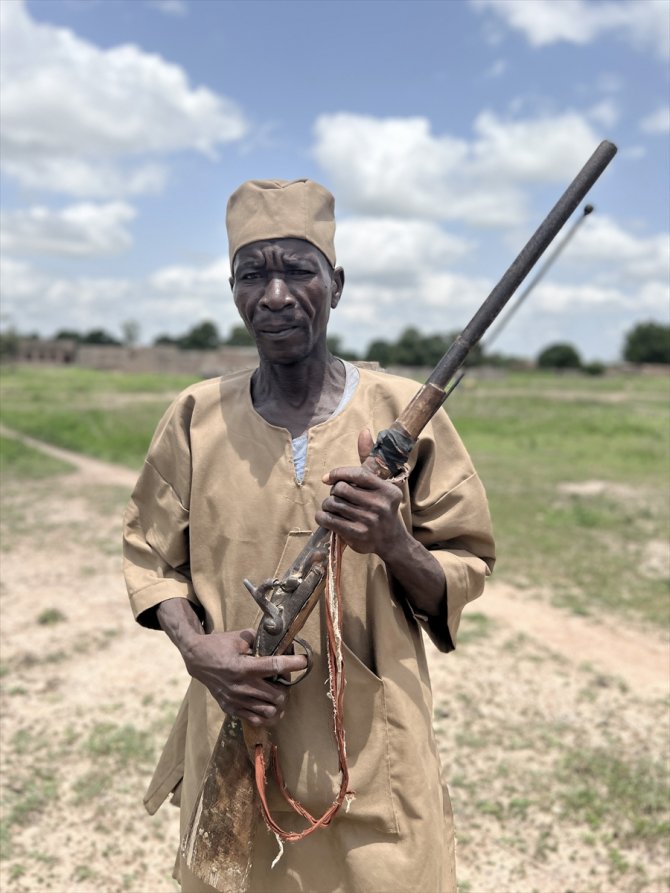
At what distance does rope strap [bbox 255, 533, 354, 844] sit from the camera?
1710 millimetres

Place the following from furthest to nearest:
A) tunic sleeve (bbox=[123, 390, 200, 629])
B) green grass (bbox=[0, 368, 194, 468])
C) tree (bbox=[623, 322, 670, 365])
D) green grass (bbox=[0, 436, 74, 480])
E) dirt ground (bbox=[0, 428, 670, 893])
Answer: tree (bbox=[623, 322, 670, 365])
green grass (bbox=[0, 368, 194, 468])
green grass (bbox=[0, 436, 74, 480])
dirt ground (bbox=[0, 428, 670, 893])
tunic sleeve (bbox=[123, 390, 200, 629])

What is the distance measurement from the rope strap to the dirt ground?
79.5 inches

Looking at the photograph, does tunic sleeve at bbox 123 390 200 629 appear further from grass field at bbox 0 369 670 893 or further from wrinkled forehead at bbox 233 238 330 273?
grass field at bbox 0 369 670 893

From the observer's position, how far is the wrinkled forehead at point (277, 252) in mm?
1883

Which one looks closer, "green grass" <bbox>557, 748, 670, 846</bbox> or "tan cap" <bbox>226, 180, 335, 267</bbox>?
"tan cap" <bbox>226, 180, 335, 267</bbox>

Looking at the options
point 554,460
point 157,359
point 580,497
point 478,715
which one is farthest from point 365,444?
point 157,359

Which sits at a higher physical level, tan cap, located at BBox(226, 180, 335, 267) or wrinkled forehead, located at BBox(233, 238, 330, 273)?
tan cap, located at BBox(226, 180, 335, 267)

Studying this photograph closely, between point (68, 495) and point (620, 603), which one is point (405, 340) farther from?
point (620, 603)

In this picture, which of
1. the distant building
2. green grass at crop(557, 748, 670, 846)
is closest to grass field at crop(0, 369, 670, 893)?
green grass at crop(557, 748, 670, 846)

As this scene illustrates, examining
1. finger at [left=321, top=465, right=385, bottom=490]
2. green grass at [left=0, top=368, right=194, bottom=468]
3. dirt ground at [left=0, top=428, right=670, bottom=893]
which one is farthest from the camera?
green grass at [left=0, top=368, right=194, bottom=468]

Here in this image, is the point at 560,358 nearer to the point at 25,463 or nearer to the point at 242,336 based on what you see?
the point at 242,336

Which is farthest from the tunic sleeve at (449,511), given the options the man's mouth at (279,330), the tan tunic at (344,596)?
the man's mouth at (279,330)

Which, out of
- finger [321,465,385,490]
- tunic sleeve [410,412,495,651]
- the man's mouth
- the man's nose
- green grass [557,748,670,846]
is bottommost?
green grass [557,748,670,846]

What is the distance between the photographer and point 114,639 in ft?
20.1
